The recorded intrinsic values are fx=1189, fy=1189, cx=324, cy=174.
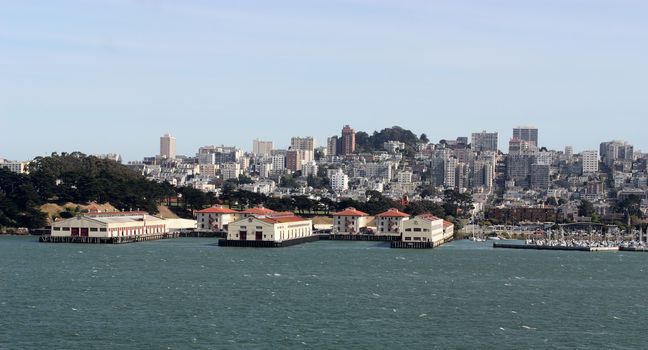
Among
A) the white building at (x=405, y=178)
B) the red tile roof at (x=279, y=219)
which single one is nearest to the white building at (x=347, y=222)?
the red tile roof at (x=279, y=219)

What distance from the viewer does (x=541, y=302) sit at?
134 feet

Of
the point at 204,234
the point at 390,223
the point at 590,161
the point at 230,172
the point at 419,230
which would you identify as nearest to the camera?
the point at 419,230

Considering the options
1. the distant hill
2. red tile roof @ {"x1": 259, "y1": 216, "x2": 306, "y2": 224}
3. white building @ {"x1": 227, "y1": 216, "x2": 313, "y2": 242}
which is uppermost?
the distant hill

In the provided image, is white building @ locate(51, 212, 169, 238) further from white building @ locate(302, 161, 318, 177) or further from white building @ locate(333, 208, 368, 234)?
white building @ locate(302, 161, 318, 177)

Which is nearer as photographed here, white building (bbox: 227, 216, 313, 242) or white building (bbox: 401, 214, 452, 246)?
white building (bbox: 227, 216, 313, 242)

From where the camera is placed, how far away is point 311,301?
3988 cm

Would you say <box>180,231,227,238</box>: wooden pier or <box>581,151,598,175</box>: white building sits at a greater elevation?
<box>581,151,598,175</box>: white building

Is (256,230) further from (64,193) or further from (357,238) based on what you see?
(64,193)

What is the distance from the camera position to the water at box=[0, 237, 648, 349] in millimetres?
32062

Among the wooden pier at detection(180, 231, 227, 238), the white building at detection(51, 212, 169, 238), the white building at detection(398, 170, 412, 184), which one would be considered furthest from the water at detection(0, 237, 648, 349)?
the white building at detection(398, 170, 412, 184)

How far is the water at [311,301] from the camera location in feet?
105

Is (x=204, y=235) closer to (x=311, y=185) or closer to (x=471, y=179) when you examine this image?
(x=311, y=185)

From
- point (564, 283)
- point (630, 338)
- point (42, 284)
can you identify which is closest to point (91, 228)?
point (42, 284)

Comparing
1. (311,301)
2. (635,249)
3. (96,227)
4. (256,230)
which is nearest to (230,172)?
(96,227)
